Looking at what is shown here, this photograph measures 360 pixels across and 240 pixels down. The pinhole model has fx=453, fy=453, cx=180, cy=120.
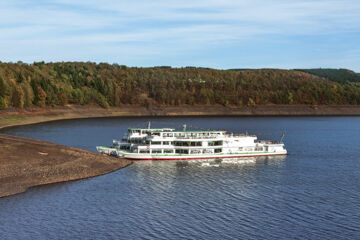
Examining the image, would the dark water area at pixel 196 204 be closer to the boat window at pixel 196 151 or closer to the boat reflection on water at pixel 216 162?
the boat reflection on water at pixel 216 162

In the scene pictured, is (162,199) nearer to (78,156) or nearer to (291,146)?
(78,156)

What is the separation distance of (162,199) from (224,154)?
1514 inches

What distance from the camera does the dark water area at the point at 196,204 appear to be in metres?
48.5

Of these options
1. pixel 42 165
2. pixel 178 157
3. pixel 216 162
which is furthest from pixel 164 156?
pixel 42 165

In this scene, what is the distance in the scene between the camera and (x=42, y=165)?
7244cm

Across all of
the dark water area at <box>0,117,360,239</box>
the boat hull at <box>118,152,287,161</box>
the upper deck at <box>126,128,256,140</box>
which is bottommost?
the dark water area at <box>0,117,360,239</box>

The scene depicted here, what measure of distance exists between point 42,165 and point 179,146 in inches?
1245

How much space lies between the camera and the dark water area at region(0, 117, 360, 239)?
48469 mm

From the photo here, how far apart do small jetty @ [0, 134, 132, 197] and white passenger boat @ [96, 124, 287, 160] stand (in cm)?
603

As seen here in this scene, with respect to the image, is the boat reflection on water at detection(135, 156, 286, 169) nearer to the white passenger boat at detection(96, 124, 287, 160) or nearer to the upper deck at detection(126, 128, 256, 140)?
the white passenger boat at detection(96, 124, 287, 160)

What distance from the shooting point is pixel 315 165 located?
3533 inches

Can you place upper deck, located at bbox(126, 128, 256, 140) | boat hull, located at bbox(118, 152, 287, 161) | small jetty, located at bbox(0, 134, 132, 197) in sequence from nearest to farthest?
small jetty, located at bbox(0, 134, 132, 197), boat hull, located at bbox(118, 152, 287, 161), upper deck, located at bbox(126, 128, 256, 140)

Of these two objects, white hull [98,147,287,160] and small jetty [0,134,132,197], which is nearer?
small jetty [0,134,132,197]

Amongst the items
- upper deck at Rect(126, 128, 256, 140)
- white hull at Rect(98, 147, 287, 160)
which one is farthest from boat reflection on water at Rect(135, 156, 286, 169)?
upper deck at Rect(126, 128, 256, 140)
